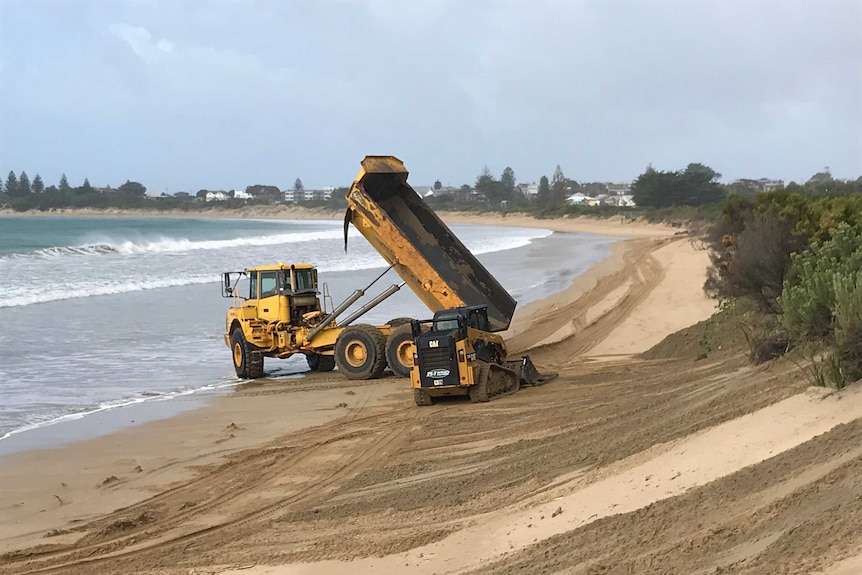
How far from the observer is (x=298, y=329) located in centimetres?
1764

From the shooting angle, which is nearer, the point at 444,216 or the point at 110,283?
the point at 110,283

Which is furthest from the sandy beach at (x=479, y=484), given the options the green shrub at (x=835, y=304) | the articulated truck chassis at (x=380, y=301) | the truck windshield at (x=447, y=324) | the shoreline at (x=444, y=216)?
the shoreline at (x=444, y=216)

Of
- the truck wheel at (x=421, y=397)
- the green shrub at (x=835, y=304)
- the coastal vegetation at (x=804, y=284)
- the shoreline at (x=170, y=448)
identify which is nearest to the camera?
the green shrub at (x=835, y=304)

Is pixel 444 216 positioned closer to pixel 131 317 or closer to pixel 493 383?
pixel 131 317

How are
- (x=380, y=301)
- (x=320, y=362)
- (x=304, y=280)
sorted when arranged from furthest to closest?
(x=320, y=362)
(x=304, y=280)
(x=380, y=301)

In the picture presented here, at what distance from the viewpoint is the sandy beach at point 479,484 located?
5.82 meters

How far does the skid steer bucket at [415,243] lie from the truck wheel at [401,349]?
0.65m

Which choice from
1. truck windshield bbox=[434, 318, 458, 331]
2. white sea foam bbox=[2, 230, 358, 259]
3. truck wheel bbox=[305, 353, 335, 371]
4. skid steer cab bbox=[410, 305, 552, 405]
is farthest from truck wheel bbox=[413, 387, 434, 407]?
white sea foam bbox=[2, 230, 358, 259]

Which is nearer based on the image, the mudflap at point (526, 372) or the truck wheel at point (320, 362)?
the mudflap at point (526, 372)

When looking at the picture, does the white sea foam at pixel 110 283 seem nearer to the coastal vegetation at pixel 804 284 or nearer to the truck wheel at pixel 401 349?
the truck wheel at pixel 401 349

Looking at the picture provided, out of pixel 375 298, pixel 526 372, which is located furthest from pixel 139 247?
pixel 526 372

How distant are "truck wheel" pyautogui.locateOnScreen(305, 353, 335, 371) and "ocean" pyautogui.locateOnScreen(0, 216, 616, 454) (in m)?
0.33

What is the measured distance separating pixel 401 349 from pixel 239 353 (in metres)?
3.32

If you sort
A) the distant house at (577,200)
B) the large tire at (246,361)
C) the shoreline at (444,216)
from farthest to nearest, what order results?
the distant house at (577,200) < the shoreline at (444,216) < the large tire at (246,361)
